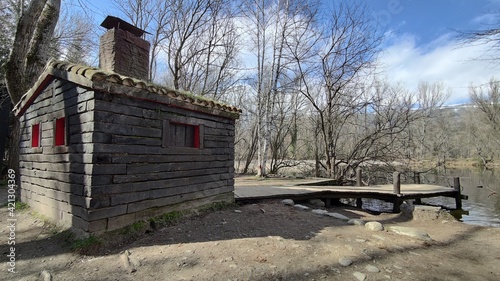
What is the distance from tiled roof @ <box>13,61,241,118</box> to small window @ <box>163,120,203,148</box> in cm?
42

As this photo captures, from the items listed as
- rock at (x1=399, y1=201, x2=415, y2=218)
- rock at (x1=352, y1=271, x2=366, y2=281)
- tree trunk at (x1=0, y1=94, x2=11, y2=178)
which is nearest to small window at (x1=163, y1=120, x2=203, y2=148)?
rock at (x1=352, y1=271, x2=366, y2=281)

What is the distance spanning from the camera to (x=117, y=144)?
3.91 meters

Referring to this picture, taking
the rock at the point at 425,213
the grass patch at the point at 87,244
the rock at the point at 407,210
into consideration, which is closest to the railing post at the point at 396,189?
the rock at the point at 407,210

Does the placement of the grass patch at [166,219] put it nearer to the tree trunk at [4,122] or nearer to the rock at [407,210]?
the rock at [407,210]

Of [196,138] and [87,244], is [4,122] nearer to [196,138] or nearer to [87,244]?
[196,138]

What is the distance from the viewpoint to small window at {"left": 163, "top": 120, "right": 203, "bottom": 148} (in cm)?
469

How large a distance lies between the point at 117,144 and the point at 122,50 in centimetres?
240

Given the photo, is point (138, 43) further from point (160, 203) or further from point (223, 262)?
point (223, 262)

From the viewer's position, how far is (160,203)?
4.57m

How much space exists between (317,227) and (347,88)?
426 inches

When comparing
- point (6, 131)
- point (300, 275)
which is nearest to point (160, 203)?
point (300, 275)

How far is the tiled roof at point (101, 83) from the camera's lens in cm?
372

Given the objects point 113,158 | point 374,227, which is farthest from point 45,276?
point 374,227

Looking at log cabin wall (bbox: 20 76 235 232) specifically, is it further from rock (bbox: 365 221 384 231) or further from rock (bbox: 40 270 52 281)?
rock (bbox: 365 221 384 231)
